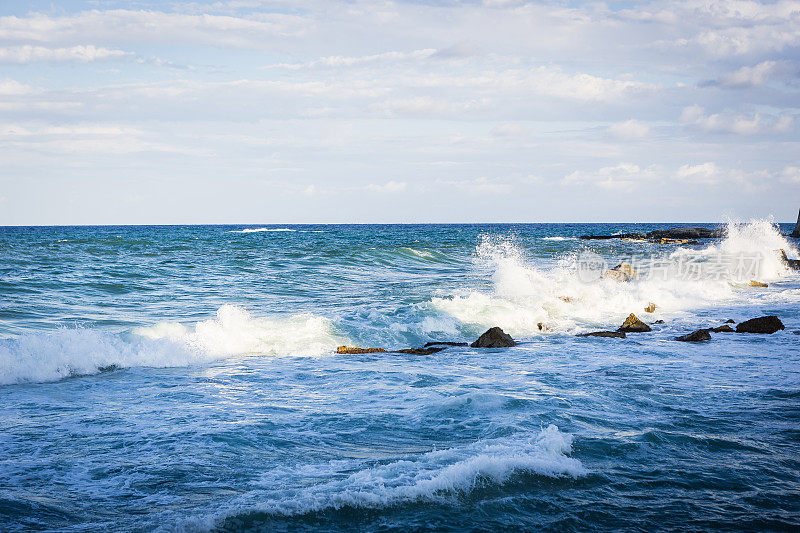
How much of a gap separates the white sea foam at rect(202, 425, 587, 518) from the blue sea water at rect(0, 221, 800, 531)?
21 millimetres

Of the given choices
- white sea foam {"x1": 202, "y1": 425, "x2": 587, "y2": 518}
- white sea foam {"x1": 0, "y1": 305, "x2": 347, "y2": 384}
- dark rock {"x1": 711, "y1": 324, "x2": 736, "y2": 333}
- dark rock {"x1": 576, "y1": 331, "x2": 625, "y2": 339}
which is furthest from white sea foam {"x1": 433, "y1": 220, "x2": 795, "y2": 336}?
white sea foam {"x1": 202, "y1": 425, "x2": 587, "y2": 518}

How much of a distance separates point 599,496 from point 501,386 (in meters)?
3.37

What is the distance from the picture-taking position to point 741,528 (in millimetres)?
4035

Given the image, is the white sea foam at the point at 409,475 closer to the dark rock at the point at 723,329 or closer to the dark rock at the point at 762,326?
the dark rock at the point at 723,329

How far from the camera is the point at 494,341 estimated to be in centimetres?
1134

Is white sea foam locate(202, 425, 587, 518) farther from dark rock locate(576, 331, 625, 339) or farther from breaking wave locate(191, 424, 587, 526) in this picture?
dark rock locate(576, 331, 625, 339)

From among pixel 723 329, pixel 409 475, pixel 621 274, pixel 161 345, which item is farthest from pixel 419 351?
pixel 621 274

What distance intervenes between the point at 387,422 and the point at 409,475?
1.59 meters

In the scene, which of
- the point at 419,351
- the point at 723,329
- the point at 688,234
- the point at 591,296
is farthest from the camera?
the point at 688,234

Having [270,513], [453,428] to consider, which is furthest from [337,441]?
[270,513]

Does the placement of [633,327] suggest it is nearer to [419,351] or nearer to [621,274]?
[419,351]

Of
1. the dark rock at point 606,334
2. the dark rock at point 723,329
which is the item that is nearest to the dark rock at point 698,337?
the dark rock at point 723,329

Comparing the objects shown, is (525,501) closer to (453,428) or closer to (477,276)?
(453,428)

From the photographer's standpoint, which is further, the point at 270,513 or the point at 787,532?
the point at 270,513
